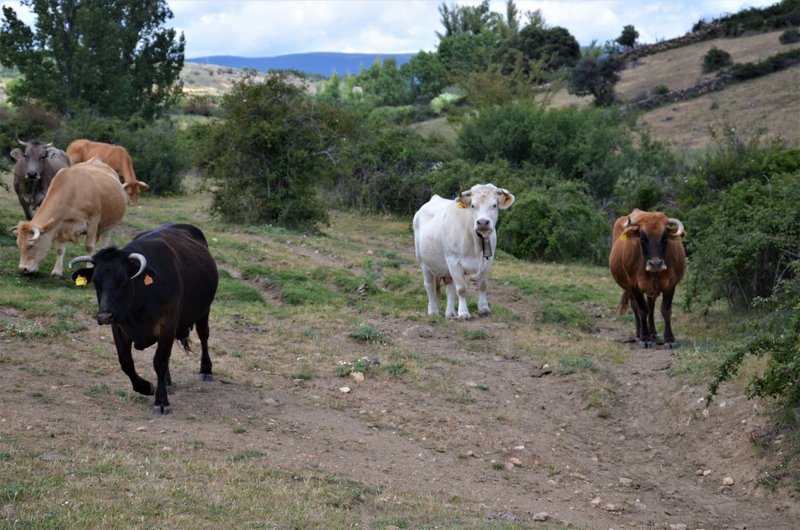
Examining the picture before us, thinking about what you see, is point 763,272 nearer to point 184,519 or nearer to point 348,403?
point 348,403

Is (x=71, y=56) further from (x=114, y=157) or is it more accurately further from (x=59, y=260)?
(x=59, y=260)

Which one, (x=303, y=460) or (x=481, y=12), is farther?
(x=481, y=12)

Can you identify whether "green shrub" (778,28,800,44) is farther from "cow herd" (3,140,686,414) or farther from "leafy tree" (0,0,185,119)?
"cow herd" (3,140,686,414)

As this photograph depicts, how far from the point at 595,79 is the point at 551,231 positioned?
33.1 metres

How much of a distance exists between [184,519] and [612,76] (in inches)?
2016

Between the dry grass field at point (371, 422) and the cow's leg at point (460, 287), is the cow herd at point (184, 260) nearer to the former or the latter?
the cow's leg at point (460, 287)

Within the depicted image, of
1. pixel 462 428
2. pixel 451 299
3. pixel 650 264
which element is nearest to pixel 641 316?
pixel 650 264

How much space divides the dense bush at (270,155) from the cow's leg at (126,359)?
46.0 feet

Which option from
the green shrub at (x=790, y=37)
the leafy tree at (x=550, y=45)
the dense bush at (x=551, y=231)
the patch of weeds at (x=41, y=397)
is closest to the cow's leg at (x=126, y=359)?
the patch of weeds at (x=41, y=397)

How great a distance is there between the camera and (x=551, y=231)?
2267 cm

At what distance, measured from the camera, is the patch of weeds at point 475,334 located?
44.2 feet

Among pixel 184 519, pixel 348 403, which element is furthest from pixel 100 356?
pixel 184 519

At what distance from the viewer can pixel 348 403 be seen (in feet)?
33.4

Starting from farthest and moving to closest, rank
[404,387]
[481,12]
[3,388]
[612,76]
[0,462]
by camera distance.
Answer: [481,12], [612,76], [404,387], [3,388], [0,462]
